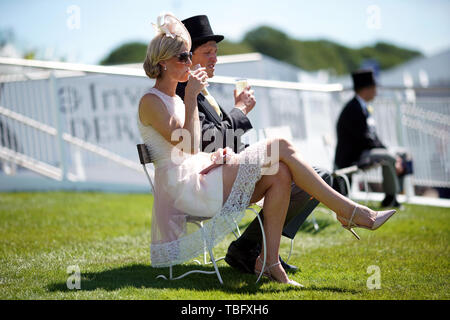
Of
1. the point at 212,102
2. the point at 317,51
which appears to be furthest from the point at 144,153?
the point at 317,51

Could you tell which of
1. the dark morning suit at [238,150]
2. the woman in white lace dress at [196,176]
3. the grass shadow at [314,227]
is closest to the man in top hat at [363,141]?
the grass shadow at [314,227]

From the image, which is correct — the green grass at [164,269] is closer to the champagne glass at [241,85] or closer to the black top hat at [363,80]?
the champagne glass at [241,85]

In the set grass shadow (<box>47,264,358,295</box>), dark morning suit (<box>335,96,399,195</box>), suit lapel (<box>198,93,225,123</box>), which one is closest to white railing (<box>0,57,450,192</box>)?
dark morning suit (<box>335,96,399,195</box>)

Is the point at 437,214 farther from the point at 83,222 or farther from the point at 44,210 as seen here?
the point at 44,210

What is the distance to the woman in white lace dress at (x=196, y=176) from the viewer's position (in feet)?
11.3

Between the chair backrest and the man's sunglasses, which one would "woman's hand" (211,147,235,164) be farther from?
the man's sunglasses

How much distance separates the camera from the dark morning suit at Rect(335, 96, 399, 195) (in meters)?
7.03

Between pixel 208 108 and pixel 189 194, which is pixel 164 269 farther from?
pixel 208 108

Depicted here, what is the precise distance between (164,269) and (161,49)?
156 centimetres

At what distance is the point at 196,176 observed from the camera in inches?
136

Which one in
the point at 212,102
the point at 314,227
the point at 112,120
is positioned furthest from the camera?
the point at 112,120

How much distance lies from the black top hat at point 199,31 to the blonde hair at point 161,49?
19.7 inches

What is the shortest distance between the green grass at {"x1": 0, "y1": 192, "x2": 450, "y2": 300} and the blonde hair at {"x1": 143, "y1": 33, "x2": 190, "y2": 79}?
138cm

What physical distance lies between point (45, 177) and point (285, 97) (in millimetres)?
3883
